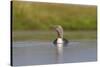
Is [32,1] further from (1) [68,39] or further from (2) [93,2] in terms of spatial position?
(2) [93,2]

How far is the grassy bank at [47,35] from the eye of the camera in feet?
9.70

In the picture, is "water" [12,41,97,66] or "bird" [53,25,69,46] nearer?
"water" [12,41,97,66]

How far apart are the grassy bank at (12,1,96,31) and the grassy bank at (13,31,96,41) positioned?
0.20 ft

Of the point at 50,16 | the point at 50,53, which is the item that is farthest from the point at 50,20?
the point at 50,53

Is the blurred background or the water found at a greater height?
the blurred background

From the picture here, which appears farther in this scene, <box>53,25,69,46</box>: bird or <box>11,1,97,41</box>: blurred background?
<box>53,25,69,46</box>: bird

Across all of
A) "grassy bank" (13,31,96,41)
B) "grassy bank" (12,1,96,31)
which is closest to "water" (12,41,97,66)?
"grassy bank" (13,31,96,41)

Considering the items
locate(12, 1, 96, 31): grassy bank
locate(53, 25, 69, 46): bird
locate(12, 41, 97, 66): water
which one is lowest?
locate(12, 41, 97, 66): water

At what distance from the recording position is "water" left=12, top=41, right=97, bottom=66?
116 inches

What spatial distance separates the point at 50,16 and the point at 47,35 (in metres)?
0.27

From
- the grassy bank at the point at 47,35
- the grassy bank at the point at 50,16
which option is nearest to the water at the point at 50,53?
the grassy bank at the point at 47,35

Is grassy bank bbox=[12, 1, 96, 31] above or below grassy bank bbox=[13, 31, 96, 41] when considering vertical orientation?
above

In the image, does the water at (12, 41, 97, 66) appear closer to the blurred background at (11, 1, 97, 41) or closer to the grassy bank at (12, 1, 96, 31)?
the blurred background at (11, 1, 97, 41)
